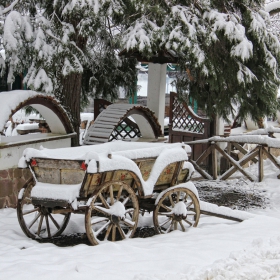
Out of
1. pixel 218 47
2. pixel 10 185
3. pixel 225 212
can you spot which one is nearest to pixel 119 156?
pixel 225 212

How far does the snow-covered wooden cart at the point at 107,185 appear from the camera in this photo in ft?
18.7

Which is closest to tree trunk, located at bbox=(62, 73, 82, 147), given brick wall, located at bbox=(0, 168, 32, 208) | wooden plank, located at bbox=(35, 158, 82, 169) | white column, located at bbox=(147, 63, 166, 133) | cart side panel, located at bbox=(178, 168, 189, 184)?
brick wall, located at bbox=(0, 168, 32, 208)

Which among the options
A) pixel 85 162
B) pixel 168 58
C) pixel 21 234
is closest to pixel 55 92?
pixel 168 58

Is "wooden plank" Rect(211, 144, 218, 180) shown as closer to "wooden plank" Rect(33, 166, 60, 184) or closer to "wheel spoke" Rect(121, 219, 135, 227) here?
"wheel spoke" Rect(121, 219, 135, 227)

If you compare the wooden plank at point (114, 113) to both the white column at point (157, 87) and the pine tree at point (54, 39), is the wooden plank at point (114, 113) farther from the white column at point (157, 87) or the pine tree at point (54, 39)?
the white column at point (157, 87)

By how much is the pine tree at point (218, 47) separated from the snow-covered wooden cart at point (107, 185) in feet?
8.92

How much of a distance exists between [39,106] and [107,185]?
346 centimetres

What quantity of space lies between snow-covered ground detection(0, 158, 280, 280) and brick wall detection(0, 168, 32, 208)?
3.59 feet

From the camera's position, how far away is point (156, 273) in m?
4.68

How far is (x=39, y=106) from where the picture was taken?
876 cm

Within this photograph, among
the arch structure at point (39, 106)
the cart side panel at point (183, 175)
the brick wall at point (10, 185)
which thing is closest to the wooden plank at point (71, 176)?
the cart side panel at point (183, 175)

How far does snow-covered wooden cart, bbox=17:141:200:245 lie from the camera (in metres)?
5.71

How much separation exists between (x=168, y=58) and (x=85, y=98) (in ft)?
7.44

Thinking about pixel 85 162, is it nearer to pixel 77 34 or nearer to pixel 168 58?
pixel 77 34
